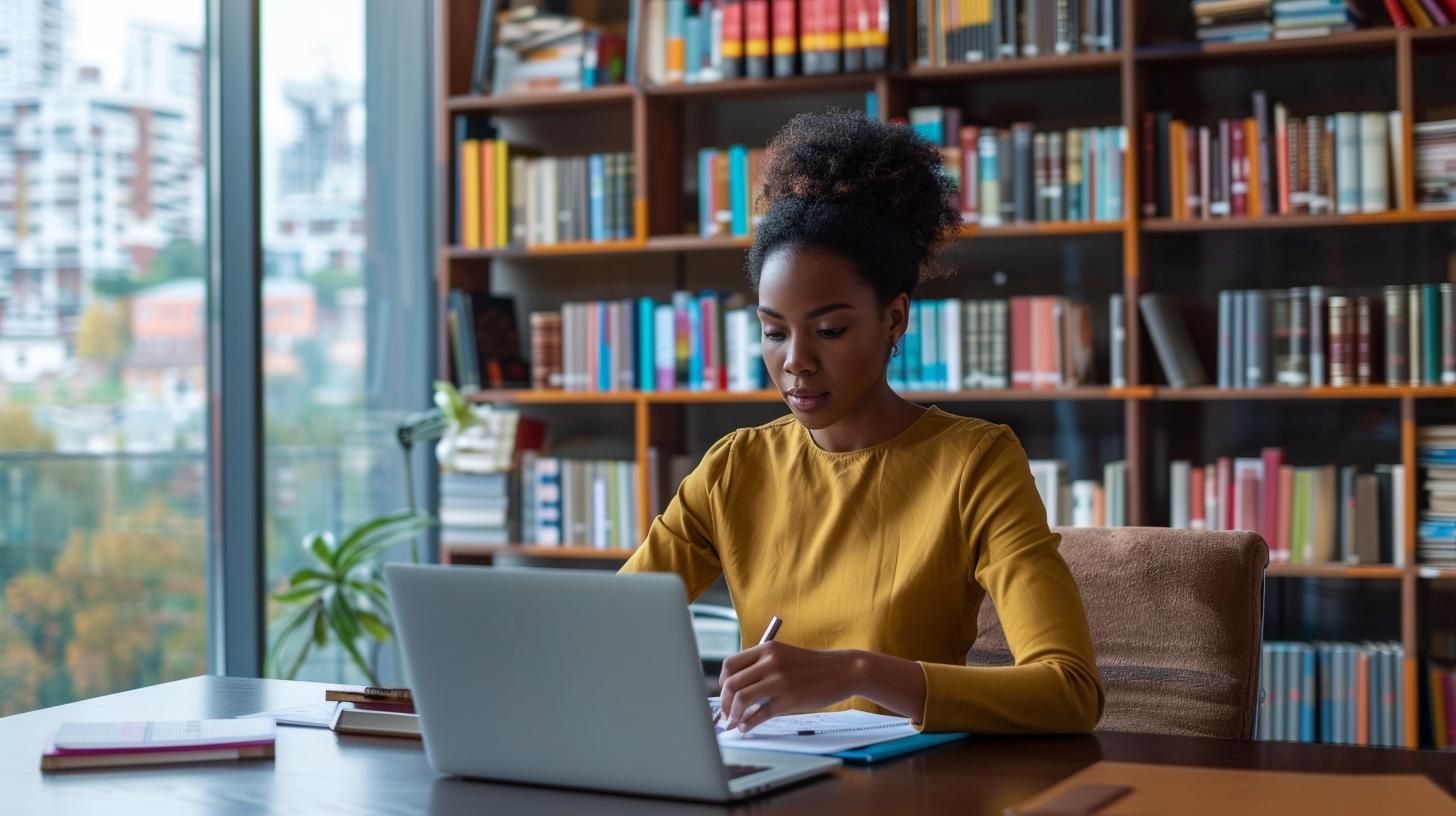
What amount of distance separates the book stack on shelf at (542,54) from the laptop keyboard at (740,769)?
2.72 metres

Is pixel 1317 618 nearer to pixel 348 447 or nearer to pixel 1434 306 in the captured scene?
pixel 1434 306

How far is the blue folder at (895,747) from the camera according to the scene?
1196mm

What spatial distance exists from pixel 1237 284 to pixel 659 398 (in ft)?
4.29

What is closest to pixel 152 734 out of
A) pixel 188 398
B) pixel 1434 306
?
pixel 188 398

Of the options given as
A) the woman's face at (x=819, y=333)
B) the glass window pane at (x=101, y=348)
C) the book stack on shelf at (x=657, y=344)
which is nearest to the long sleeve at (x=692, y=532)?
the woman's face at (x=819, y=333)

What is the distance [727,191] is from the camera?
11.6 feet

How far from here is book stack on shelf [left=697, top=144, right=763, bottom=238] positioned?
3.50 metres

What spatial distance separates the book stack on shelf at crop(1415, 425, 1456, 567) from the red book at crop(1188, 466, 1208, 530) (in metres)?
0.42

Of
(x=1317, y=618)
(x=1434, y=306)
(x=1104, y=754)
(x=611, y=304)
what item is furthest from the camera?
(x=611, y=304)

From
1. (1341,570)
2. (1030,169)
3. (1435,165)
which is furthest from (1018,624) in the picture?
(1435,165)

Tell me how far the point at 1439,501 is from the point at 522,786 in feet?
8.28

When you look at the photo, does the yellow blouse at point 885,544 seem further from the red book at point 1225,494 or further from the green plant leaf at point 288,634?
the green plant leaf at point 288,634

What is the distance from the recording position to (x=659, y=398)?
3.55 metres

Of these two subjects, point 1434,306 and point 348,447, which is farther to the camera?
point 348,447
